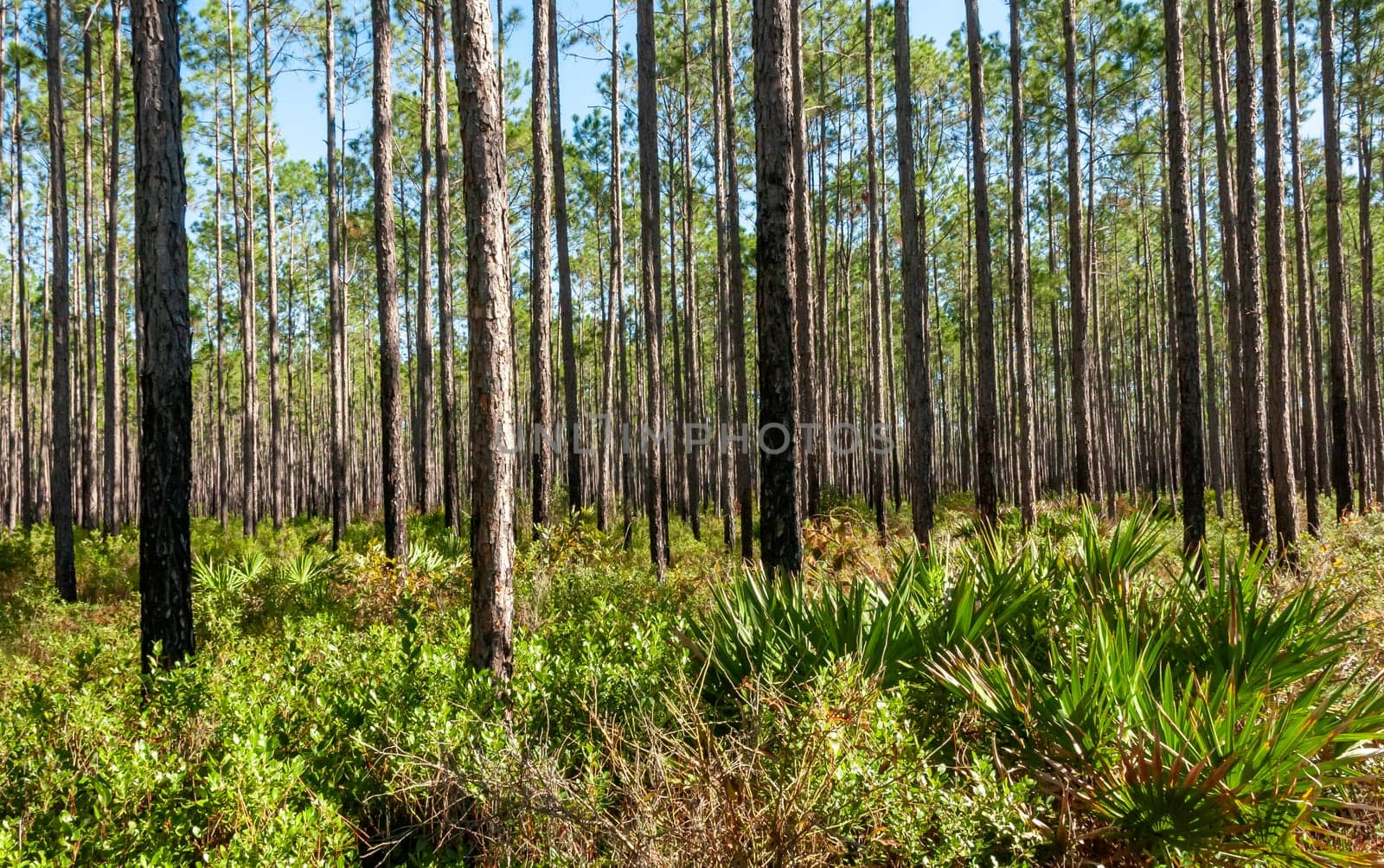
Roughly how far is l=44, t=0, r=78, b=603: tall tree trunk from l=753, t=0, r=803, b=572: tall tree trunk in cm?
1067

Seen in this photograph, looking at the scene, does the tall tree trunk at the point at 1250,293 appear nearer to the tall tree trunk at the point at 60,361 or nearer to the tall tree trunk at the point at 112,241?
the tall tree trunk at the point at 60,361

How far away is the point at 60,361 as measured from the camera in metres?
11.8

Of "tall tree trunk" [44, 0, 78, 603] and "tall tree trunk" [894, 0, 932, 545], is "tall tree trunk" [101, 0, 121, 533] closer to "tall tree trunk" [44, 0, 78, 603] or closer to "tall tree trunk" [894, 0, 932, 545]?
"tall tree trunk" [44, 0, 78, 603]

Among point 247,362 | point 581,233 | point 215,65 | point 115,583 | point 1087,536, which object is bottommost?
point 115,583

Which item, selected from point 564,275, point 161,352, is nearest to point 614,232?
point 564,275

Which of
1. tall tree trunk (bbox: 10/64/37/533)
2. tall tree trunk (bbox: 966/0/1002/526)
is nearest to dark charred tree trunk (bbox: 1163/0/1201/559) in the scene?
tall tree trunk (bbox: 966/0/1002/526)

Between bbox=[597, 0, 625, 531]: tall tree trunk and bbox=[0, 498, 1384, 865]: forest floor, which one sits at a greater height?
bbox=[597, 0, 625, 531]: tall tree trunk

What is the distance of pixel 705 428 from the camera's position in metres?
26.3

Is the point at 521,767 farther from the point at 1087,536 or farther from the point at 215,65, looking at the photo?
the point at 215,65

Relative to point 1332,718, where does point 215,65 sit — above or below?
above

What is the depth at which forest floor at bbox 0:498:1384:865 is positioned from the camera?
302 centimetres

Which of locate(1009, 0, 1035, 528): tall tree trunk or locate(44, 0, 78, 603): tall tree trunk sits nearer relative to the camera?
locate(44, 0, 78, 603): tall tree trunk

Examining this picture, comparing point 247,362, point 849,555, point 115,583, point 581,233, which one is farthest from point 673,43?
point 115,583

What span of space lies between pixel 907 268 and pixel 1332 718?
11.4m
